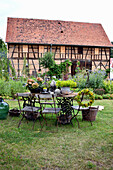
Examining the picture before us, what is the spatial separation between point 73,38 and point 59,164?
60.2 feet

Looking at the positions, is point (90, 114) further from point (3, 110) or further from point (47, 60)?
point (47, 60)

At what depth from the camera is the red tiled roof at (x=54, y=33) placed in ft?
62.2

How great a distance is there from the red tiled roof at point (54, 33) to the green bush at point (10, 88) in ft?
31.5

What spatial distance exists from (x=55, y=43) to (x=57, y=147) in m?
16.3

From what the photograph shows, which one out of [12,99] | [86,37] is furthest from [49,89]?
[86,37]

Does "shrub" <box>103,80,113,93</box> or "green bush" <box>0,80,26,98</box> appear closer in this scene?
"green bush" <box>0,80,26,98</box>

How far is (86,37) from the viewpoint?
20500 millimetres

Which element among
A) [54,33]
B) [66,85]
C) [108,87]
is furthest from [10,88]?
[54,33]

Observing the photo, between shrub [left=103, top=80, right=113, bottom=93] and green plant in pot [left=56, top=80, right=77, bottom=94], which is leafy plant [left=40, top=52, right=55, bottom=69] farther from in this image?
green plant in pot [left=56, top=80, right=77, bottom=94]

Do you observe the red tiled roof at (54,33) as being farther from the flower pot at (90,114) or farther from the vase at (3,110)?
the flower pot at (90,114)

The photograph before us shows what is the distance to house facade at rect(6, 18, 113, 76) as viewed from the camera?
18.3 m

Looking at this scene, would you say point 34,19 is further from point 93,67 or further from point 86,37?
point 93,67

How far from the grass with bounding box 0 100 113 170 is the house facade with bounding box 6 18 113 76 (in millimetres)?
13820

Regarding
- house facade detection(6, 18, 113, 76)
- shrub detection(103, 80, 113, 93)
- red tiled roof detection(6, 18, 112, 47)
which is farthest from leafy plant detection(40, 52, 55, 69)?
shrub detection(103, 80, 113, 93)
